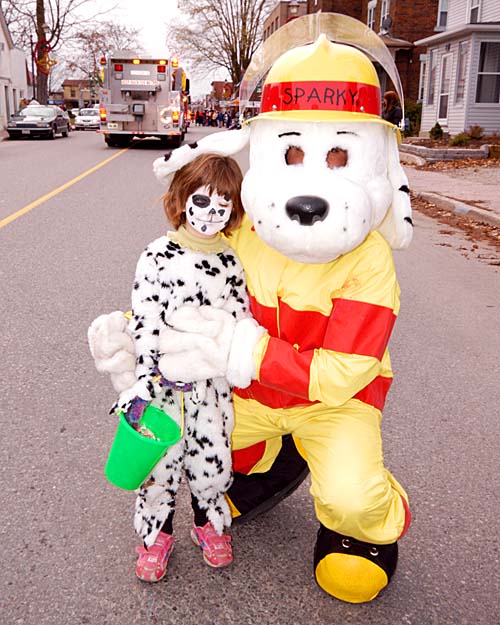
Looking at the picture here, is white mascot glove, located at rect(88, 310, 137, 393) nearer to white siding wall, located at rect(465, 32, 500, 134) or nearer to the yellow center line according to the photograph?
the yellow center line

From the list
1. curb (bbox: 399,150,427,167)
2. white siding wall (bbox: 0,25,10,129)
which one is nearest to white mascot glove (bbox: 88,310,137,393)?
curb (bbox: 399,150,427,167)

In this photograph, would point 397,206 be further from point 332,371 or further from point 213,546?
point 213,546

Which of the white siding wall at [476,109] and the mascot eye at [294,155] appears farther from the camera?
the white siding wall at [476,109]

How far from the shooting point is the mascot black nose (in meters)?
1.98

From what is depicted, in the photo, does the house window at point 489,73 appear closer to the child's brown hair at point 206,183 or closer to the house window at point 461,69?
the house window at point 461,69

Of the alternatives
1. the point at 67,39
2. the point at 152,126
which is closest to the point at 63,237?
the point at 152,126

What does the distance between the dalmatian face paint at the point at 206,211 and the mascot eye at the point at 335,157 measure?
0.34 meters

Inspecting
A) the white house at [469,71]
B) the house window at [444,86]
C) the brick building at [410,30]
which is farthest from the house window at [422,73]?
the house window at [444,86]

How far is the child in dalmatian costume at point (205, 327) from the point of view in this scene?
2184 millimetres

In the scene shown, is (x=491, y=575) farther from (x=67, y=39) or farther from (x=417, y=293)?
(x=67, y=39)

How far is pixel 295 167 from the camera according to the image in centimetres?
210

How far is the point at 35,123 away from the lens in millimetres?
28406

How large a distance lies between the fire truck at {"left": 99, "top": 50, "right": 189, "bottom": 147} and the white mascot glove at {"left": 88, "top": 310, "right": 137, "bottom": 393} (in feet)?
69.0

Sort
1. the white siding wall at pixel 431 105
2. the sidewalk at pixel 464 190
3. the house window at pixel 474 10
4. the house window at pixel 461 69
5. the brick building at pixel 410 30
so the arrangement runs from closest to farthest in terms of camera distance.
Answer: the sidewalk at pixel 464 190, the house window at pixel 461 69, the house window at pixel 474 10, the white siding wall at pixel 431 105, the brick building at pixel 410 30
